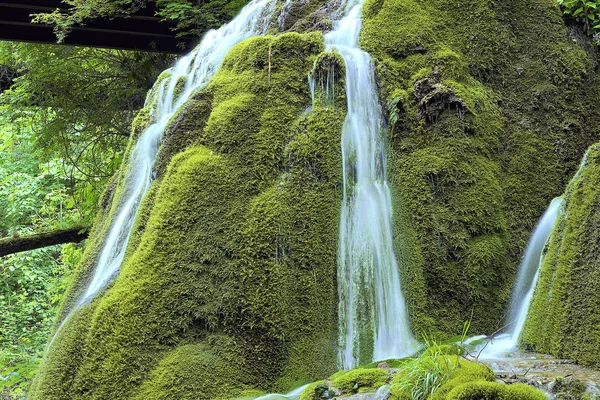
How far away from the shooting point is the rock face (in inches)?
172

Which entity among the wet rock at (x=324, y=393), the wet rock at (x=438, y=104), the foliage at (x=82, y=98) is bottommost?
the wet rock at (x=324, y=393)

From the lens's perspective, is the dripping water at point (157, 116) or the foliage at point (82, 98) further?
the foliage at point (82, 98)

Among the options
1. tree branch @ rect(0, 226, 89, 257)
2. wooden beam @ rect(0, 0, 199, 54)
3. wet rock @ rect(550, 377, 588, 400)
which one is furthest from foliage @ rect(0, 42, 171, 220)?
wet rock @ rect(550, 377, 588, 400)

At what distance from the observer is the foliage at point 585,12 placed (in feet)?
Result: 21.8

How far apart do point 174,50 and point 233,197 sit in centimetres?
818

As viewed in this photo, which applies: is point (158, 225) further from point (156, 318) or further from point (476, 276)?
point (476, 276)

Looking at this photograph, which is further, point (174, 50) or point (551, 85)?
point (174, 50)

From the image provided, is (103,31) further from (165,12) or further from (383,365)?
(383,365)

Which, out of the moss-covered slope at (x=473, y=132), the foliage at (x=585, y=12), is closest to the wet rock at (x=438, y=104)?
the moss-covered slope at (x=473, y=132)

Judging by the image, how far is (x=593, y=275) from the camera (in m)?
4.18

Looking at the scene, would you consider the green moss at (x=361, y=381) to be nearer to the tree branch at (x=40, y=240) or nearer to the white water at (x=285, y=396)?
the white water at (x=285, y=396)

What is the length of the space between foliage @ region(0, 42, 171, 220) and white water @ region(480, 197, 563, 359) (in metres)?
8.56

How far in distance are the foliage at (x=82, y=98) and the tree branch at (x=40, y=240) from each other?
1152mm

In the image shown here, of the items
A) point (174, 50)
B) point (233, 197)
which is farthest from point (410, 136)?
point (174, 50)
